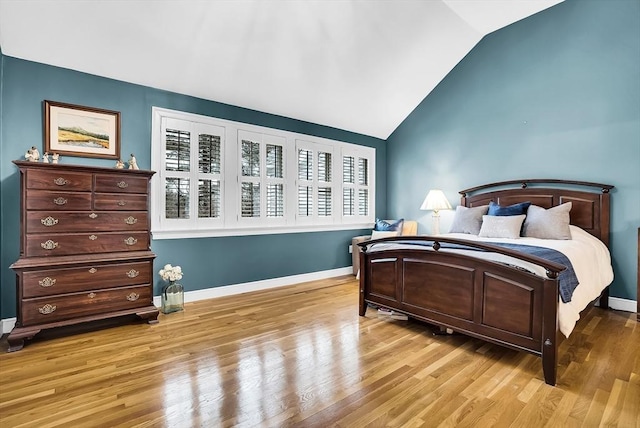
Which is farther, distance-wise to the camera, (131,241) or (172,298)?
(172,298)

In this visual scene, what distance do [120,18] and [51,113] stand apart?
3.63 feet

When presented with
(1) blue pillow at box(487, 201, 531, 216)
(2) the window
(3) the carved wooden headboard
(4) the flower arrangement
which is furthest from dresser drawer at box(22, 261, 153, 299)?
(3) the carved wooden headboard

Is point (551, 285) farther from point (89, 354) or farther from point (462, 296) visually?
point (89, 354)

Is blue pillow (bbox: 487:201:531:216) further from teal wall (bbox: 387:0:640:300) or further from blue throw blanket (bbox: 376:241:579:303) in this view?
blue throw blanket (bbox: 376:241:579:303)

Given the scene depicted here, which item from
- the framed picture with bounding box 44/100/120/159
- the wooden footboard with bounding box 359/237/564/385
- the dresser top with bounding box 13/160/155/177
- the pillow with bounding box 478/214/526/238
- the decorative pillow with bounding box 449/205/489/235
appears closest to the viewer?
the wooden footboard with bounding box 359/237/564/385

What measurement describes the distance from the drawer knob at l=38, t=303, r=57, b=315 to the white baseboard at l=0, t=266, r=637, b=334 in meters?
0.58

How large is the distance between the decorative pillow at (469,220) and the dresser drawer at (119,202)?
3.69m

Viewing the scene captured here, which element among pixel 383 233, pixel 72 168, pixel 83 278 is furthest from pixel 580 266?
pixel 72 168

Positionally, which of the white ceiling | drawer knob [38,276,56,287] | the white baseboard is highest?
the white ceiling

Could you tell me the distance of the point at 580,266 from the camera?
269 centimetres

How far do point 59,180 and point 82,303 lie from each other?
107cm

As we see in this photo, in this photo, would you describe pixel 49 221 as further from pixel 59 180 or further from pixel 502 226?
pixel 502 226

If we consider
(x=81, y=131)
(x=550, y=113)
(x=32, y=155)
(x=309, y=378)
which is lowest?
(x=309, y=378)

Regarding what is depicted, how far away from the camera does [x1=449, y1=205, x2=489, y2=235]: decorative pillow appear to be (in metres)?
4.16
